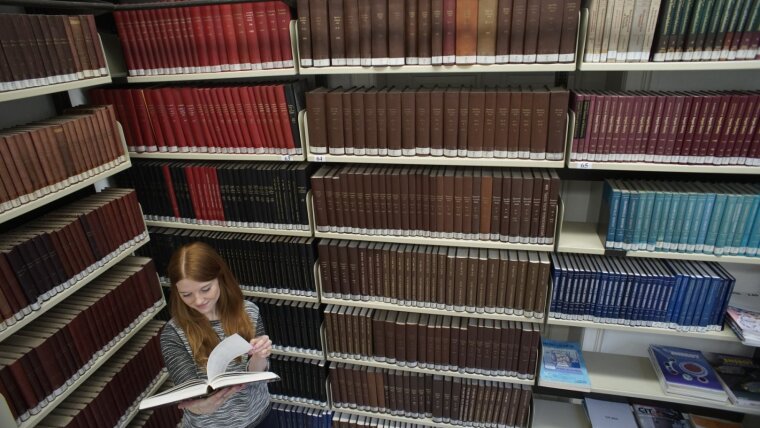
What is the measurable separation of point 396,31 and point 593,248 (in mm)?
1239

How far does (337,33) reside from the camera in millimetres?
1740

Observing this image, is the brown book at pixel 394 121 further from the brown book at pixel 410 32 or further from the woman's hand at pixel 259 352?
the woman's hand at pixel 259 352

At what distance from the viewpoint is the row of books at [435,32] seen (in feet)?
5.18

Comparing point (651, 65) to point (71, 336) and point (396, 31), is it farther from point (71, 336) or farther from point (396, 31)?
point (71, 336)

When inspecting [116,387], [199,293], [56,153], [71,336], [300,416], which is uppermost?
[56,153]

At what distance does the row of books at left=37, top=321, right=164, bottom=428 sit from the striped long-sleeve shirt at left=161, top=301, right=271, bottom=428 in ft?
1.48

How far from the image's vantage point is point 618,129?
1.68m

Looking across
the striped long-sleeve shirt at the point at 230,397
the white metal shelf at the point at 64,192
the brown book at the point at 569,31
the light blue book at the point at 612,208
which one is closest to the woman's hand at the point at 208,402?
the striped long-sleeve shirt at the point at 230,397

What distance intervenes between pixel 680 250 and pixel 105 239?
8.29 ft

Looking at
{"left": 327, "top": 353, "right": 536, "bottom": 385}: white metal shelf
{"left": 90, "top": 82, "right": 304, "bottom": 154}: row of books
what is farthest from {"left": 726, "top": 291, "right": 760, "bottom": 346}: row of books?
{"left": 90, "top": 82, "right": 304, "bottom": 154}: row of books

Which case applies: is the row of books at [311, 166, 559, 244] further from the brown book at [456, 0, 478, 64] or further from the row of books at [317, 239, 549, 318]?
the brown book at [456, 0, 478, 64]

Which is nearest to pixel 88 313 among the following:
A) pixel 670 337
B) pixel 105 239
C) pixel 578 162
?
pixel 105 239

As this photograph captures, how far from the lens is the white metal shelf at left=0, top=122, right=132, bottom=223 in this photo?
5.08 ft

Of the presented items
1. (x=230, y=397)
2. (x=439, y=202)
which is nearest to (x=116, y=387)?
(x=230, y=397)
